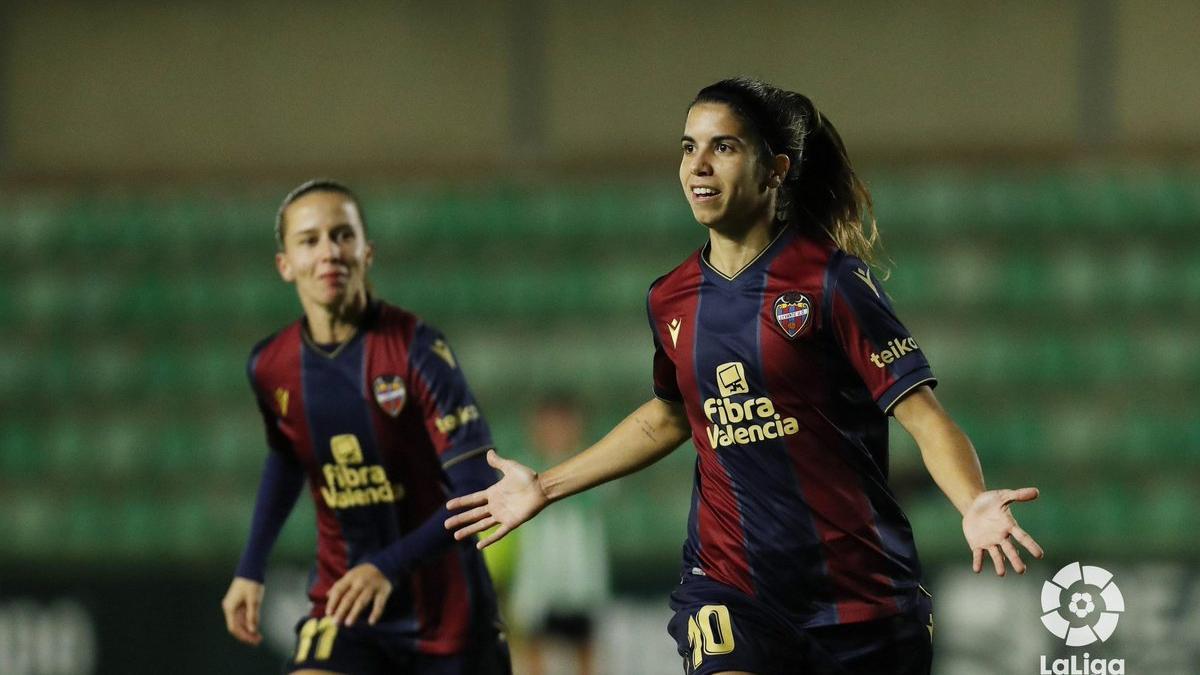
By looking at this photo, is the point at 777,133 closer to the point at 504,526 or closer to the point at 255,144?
the point at 504,526

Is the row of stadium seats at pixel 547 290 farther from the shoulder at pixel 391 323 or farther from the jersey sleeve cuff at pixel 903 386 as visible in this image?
the jersey sleeve cuff at pixel 903 386

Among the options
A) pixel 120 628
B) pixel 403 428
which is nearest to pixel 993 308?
pixel 120 628

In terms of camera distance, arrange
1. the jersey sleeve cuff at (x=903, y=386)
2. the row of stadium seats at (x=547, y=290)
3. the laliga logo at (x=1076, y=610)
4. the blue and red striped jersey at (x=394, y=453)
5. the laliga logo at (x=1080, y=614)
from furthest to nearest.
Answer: the row of stadium seats at (x=547, y=290), the laliga logo at (x=1080, y=614), the laliga logo at (x=1076, y=610), the blue and red striped jersey at (x=394, y=453), the jersey sleeve cuff at (x=903, y=386)

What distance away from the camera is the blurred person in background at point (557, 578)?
7.95 m

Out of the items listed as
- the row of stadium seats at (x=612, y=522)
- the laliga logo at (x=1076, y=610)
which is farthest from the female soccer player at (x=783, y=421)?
the row of stadium seats at (x=612, y=522)

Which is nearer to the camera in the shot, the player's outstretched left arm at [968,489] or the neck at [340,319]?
the player's outstretched left arm at [968,489]

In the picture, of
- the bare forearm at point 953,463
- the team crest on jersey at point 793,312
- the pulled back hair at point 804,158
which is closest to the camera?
the bare forearm at point 953,463

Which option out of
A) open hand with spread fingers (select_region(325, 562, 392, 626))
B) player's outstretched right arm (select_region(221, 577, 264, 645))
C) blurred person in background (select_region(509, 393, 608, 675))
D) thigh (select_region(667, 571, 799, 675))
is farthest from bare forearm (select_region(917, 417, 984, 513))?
blurred person in background (select_region(509, 393, 608, 675))

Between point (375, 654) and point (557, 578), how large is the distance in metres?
4.03

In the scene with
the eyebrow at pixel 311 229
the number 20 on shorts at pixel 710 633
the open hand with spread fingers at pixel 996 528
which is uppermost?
the eyebrow at pixel 311 229

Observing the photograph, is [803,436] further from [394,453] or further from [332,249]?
[332,249]

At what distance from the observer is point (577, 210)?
891 cm

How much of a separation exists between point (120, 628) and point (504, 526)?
5488 millimetres

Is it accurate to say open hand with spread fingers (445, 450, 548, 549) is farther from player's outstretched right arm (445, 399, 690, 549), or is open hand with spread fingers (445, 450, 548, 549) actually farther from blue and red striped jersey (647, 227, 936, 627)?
blue and red striped jersey (647, 227, 936, 627)
